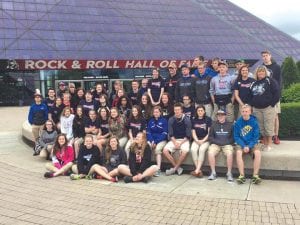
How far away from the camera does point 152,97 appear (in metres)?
10.1

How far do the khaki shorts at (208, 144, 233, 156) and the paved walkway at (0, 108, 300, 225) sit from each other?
1.74ft

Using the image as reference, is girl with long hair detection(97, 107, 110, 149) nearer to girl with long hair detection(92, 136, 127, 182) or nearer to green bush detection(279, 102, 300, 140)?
girl with long hair detection(92, 136, 127, 182)

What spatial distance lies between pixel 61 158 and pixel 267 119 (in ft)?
14.1

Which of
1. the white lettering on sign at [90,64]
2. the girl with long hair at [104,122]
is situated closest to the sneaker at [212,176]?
the girl with long hair at [104,122]

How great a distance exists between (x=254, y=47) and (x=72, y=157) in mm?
34872

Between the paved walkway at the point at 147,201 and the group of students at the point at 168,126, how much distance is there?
0.40 m

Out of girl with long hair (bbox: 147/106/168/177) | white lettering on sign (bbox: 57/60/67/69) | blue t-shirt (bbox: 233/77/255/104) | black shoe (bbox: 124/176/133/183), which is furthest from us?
white lettering on sign (bbox: 57/60/67/69)

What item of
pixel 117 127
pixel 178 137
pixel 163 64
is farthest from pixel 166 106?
pixel 163 64

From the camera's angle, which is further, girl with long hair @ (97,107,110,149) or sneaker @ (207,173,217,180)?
girl with long hair @ (97,107,110,149)

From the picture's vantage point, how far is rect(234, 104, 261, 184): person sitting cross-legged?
739cm

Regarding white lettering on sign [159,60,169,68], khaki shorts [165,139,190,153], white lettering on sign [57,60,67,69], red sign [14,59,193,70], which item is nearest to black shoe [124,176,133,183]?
khaki shorts [165,139,190,153]

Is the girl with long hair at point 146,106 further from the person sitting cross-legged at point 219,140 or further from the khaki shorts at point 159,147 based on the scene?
the person sitting cross-legged at point 219,140

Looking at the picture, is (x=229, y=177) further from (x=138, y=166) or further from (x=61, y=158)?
(x=61, y=158)

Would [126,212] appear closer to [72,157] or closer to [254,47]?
[72,157]
